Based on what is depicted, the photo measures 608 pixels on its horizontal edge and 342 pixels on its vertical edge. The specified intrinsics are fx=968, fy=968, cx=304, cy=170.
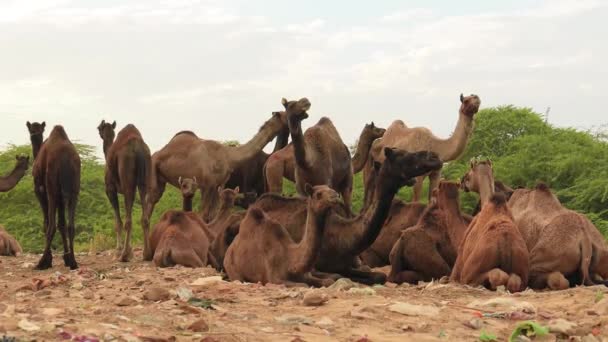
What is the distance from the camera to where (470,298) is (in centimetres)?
800

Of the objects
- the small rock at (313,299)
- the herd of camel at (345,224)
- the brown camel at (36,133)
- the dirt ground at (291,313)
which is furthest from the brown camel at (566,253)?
the brown camel at (36,133)

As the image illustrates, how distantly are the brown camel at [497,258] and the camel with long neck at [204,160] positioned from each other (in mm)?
7418

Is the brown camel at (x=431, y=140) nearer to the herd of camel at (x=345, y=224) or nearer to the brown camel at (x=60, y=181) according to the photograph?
the herd of camel at (x=345, y=224)

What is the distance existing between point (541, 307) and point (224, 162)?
9606 millimetres

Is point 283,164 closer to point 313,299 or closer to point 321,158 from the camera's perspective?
point 321,158

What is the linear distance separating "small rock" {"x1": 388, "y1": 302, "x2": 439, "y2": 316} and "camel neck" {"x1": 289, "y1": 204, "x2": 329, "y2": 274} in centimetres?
187

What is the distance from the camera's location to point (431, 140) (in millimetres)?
16078

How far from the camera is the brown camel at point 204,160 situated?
16.0 metres

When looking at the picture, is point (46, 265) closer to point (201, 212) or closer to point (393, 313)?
point (201, 212)

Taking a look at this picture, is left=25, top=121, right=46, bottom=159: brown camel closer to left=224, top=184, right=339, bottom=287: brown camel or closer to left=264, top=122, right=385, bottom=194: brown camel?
left=264, top=122, right=385, bottom=194: brown camel

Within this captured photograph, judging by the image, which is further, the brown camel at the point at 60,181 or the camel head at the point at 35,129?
the camel head at the point at 35,129

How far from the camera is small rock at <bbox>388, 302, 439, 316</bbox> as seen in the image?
6855 millimetres

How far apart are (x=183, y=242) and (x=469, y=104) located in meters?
5.23

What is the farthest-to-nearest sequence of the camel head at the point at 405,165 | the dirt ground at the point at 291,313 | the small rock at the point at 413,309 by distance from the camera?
the camel head at the point at 405,165 < the small rock at the point at 413,309 < the dirt ground at the point at 291,313
